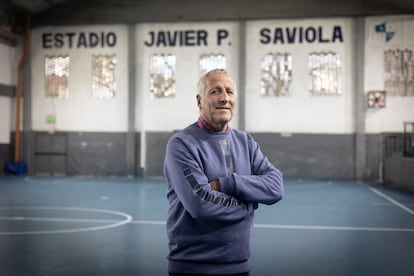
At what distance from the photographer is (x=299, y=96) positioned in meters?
18.3

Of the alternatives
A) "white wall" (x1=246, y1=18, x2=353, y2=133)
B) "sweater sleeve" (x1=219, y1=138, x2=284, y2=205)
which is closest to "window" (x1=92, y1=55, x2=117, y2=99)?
"white wall" (x1=246, y1=18, x2=353, y2=133)

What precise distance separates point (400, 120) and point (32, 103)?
1556 centimetres

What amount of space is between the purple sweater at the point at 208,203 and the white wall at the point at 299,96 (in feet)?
53.4

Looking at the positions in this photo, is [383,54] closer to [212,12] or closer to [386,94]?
[386,94]

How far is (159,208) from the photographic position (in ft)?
32.8

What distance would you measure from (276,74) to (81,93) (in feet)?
27.6

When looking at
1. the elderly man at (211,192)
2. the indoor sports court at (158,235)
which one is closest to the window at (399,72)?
the indoor sports court at (158,235)

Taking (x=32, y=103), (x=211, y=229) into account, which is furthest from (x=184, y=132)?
(x=32, y=103)

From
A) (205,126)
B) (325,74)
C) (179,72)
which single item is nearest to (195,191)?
(205,126)

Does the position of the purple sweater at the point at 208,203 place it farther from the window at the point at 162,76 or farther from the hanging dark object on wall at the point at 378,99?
the window at the point at 162,76

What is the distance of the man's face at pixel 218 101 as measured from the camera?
91.0 inches

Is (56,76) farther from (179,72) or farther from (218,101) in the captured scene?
(218,101)

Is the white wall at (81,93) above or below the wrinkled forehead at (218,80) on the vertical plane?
above

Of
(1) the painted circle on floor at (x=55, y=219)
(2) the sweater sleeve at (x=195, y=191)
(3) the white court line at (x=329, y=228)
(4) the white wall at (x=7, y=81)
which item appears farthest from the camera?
(4) the white wall at (x=7, y=81)
